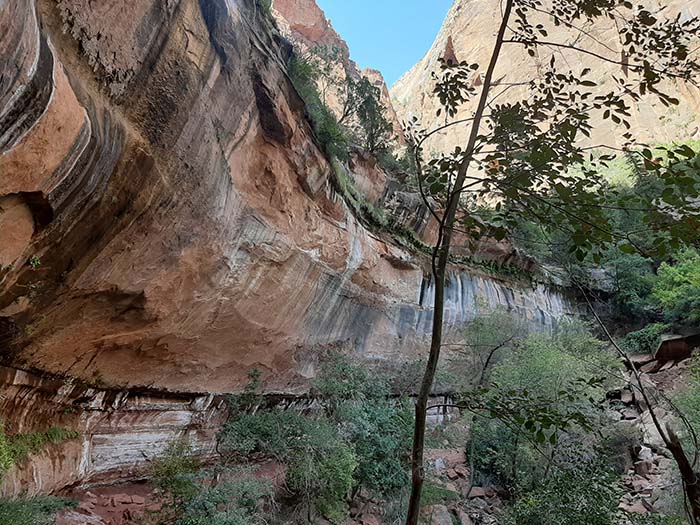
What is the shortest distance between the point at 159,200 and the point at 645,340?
79.3ft

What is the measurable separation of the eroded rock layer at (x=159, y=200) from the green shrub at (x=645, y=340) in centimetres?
1848

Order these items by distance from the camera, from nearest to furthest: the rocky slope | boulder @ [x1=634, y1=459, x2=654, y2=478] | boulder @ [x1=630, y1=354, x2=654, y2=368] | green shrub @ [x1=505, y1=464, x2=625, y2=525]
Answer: the rocky slope → green shrub @ [x1=505, y1=464, x2=625, y2=525] → boulder @ [x1=634, y1=459, x2=654, y2=478] → boulder @ [x1=630, y1=354, x2=654, y2=368]

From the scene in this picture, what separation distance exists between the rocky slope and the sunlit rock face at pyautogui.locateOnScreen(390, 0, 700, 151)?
16.9m

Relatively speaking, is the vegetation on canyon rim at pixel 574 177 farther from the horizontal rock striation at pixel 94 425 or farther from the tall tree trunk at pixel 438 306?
the horizontal rock striation at pixel 94 425

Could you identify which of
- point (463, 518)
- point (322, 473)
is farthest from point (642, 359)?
point (322, 473)

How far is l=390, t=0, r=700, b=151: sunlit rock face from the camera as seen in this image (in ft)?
105

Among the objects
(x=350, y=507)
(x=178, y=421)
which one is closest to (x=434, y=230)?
(x=350, y=507)

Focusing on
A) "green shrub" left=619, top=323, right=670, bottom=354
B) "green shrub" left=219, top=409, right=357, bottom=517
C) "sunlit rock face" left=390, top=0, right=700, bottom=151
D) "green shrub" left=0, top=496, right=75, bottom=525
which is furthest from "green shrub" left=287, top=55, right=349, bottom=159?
"green shrub" left=619, top=323, right=670, bottom=354

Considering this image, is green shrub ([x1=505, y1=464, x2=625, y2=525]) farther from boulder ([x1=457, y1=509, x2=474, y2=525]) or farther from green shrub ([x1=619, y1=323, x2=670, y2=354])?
green shrub ([x1=619, y1=323, x2=670, y2=354])

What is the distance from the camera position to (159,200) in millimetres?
6344

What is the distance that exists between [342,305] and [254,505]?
6035 millimetres

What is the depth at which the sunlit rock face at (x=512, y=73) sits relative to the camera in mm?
31938

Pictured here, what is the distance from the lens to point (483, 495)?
13008mm

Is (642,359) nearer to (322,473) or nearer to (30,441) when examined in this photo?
(322,473)
